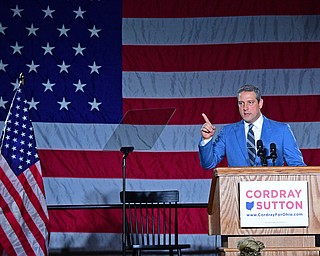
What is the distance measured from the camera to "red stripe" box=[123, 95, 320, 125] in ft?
21.6

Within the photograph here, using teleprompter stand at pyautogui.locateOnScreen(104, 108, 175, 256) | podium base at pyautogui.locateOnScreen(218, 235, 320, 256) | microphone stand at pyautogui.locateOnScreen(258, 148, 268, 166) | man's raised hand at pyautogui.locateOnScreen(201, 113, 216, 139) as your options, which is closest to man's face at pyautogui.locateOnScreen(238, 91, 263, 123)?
man's raised hand at pyautogui.locateOnScreen(201, 113, 216, 139)

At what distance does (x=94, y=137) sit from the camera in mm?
6625

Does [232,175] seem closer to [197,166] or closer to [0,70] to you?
[197,166]

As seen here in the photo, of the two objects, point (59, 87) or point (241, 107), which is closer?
point (241, 107)

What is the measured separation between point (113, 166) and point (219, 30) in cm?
164

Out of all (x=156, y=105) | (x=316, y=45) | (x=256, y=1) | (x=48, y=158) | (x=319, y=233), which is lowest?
(x=319, y=233)

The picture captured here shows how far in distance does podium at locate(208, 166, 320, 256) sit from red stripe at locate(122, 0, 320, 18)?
11.0ft

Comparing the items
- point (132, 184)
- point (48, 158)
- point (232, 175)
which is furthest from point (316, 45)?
point (232, 175)

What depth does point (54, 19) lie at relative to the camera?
6809 mm

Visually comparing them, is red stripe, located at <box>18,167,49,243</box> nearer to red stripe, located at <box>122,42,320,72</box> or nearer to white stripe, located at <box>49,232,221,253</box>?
white stripe, located at <box>49,232,221,253</box>

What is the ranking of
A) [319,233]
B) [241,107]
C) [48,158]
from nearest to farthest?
1. [319,233]
2. [241,107]
3. [48,158]

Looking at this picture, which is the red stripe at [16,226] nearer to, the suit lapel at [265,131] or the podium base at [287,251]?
the suit lapel at [265,131]

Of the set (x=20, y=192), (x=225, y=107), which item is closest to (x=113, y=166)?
(x=225, y=107)

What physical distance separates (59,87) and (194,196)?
1625 millimetres
